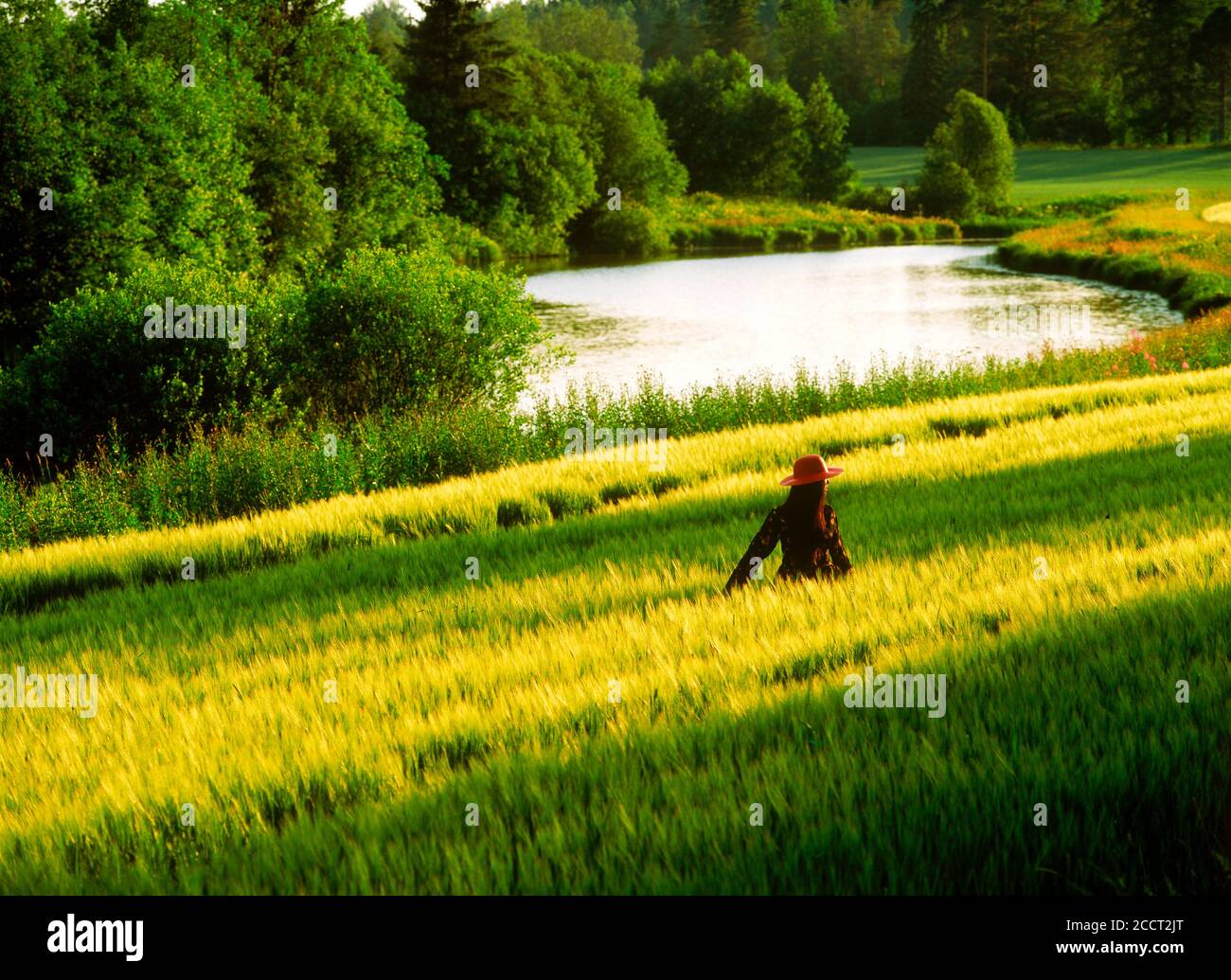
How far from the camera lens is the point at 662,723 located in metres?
5.09

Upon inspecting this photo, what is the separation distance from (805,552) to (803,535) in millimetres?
150

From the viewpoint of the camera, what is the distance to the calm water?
3662 cm

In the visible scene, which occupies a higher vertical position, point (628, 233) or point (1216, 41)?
point (1216, 41)

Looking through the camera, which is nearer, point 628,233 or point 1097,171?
point 628,233

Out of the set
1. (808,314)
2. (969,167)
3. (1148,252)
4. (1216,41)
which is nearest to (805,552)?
(808,314)

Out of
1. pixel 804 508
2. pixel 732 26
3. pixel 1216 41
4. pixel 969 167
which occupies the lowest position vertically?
pixel 804 508

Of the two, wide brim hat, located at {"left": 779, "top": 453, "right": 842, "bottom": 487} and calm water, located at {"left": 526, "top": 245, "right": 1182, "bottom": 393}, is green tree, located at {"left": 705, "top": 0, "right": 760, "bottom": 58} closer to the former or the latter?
calm water, located at {"left": 526, "top": 245, "right": 1182, "bottom": 393}

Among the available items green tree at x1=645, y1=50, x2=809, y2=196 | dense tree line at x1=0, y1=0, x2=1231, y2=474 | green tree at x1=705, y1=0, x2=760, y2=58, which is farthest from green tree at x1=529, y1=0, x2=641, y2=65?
dense tree line at x1=0, y1=0, x2=1231, y2=474

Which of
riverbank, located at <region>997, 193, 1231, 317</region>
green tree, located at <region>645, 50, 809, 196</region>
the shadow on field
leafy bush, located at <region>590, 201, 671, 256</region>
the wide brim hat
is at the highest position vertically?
green tree, located at <region>645, 50, 809, 196</region>

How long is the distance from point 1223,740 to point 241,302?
2266cm

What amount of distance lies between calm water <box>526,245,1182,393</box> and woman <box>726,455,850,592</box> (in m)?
20.3

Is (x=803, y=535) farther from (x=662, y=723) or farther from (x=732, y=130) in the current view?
(x=732, y=130)

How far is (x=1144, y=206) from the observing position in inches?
2963
